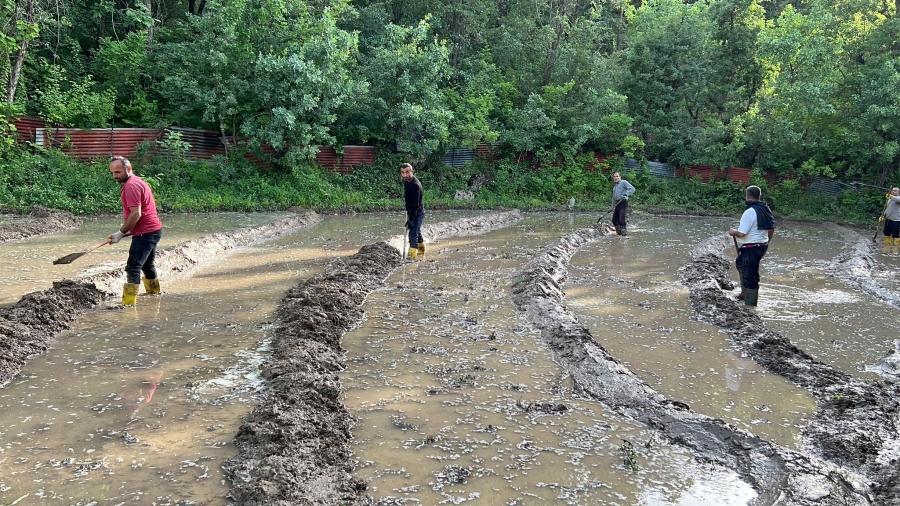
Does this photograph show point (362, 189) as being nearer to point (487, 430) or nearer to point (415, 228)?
point (415, 228)

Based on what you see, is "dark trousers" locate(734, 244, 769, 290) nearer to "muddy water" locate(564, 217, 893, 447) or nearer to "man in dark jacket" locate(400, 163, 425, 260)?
"muddy water" locate(564, 217, 893, 447)

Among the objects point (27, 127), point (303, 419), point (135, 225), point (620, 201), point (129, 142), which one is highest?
point (27, 127)

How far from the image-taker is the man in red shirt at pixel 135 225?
823 cm

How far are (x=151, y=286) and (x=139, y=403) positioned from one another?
4051mm

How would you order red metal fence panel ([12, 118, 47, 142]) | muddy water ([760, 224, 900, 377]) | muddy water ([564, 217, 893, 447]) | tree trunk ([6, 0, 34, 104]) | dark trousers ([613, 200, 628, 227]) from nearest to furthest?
muddy water ([564, 217, 893, 447]), muddy water ([760, 224, 900, 377]), dark trousers ([613, 200, 628, 227]), tree trunk ([6, 0, 34, 104]), red metal fence panel ([12, 118, 47, 142])

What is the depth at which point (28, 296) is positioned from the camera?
797 cm

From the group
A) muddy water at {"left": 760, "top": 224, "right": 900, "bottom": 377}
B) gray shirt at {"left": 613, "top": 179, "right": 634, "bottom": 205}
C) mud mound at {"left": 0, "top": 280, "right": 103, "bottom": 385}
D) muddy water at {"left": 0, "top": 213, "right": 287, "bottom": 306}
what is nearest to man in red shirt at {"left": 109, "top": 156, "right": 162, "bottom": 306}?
mud mound at {"left": 0, "top": 280, "right": 103, "bottom": 385}

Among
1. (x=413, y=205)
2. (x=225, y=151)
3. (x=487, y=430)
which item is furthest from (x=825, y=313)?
(x=225, y=151)

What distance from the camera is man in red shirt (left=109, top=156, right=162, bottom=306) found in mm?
8234

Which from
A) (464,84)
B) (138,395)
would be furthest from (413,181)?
(464,84)

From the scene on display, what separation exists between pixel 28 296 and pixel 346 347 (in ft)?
13.1

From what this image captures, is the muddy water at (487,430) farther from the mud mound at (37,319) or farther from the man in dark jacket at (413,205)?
the man in dark jacket at (413,205)

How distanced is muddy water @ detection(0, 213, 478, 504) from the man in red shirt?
0.38 metres

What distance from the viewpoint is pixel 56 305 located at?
7.76 metres
